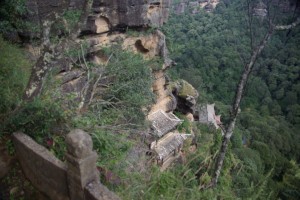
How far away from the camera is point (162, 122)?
11648mm

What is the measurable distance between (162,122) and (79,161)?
316 inches

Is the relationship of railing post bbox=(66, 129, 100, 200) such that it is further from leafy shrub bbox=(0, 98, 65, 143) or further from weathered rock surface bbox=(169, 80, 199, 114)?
weathered rock surface bbox=(169, 80, 199, 114)

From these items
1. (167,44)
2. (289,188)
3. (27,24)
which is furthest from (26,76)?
(289,188)

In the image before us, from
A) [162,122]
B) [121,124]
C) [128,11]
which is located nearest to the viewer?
[121,124]

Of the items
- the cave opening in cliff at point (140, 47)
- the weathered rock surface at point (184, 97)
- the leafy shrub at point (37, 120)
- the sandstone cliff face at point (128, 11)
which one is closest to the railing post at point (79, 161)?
the leafy shrub at point (37, 120)

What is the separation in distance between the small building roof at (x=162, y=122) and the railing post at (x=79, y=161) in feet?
22.0

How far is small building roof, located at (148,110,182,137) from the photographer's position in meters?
11.1

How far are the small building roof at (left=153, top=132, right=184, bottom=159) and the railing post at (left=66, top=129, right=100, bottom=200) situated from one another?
650 cm

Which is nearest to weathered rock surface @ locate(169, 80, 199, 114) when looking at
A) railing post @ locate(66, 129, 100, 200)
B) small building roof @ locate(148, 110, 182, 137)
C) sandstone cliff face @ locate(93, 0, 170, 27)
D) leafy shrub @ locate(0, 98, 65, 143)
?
small building roof @ locate(148, 110, 182, 137)

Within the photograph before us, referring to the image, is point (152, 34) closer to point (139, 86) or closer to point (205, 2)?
point (139, 86)

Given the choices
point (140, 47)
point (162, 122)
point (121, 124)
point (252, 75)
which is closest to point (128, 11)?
point (140, 47)

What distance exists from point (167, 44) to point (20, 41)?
679 centimetres

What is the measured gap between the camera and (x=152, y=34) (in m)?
11.1

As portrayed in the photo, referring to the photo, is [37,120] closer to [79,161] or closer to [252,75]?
[79,161]
